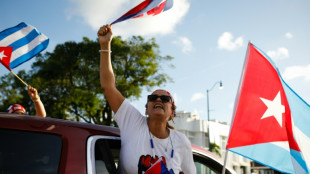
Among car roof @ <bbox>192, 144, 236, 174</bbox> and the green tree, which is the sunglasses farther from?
the green tree

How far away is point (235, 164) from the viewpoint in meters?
42.9

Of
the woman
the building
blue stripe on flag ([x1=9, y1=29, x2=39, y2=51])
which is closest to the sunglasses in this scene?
the woman

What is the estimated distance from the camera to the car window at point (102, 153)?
1.77 meters

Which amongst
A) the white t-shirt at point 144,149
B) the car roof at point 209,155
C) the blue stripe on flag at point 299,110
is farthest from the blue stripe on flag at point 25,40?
the blue stripe on flag at point 299,110

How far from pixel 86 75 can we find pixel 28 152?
22.5 meters

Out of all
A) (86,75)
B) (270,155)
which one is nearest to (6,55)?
(270,155)

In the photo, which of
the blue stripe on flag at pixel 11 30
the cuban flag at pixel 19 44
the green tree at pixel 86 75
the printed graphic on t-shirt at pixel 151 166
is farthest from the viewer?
the green tree at pixel 86 75

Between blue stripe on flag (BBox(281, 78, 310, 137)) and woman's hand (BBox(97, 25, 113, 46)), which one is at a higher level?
woman's hand (BBox(97, 25, 113, 46))

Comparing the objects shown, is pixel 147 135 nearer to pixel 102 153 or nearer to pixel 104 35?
pixel 102 153

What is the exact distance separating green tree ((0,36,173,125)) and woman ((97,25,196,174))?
69.3 ft

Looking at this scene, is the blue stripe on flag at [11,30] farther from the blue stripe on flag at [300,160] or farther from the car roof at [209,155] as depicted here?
the blue stripe on flag at [300,160]

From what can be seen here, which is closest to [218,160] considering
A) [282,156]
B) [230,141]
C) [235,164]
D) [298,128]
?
[230,141]

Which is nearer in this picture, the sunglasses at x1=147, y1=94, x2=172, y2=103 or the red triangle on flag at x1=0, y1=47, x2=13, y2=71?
the sunglasses at x1=147, y1=94, x2=172, y2=103

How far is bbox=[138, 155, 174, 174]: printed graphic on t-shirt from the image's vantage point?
1879mm
